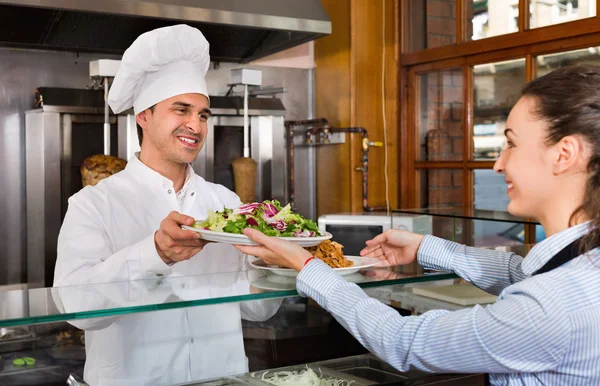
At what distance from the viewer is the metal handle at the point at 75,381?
4.23 ft

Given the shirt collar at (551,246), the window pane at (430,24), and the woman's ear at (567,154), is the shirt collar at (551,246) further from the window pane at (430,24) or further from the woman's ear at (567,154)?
the window pane at (430,24)

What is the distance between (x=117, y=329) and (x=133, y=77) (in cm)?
96

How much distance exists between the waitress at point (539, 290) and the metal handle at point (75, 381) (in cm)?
45

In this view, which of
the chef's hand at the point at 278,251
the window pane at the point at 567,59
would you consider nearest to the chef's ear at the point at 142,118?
the chef's hand at the point at 278,251

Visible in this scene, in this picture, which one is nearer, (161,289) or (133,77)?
(161,289)

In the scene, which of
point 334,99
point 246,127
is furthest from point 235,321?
point 334,99

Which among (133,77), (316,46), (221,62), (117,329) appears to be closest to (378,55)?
(316,46)

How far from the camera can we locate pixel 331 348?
5.03ft

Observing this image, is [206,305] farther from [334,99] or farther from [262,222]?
[334,99]

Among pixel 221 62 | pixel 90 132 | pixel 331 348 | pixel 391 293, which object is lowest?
pixel 331 348

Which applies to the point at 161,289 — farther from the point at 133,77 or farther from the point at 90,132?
the point at 90,132

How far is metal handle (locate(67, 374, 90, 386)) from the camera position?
1.29 metres

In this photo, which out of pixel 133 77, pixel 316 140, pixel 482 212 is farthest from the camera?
pixel 316 140

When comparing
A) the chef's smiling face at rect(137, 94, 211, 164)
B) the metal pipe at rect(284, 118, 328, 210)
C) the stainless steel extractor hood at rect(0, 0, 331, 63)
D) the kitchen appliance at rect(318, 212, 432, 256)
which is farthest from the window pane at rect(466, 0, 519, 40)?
the chef's smiling face at rect(137, 94, 211, 164)
